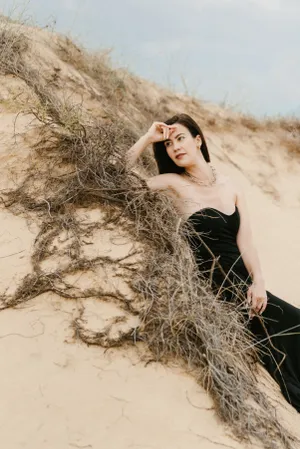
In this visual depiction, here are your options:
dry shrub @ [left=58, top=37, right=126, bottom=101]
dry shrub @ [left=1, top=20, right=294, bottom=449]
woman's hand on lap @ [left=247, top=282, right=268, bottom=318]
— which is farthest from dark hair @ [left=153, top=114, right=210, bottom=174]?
dry shrub @ [left=58, top=37, right=126, bottom=101]

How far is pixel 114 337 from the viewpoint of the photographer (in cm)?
295

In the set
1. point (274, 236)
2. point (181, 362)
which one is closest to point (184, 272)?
point (181, 362)

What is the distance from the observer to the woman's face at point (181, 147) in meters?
4.34

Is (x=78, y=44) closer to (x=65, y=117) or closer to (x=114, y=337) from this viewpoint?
(x=65, y=117)

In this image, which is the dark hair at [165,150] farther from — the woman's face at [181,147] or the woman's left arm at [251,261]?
the woman's left arm at [251,261]

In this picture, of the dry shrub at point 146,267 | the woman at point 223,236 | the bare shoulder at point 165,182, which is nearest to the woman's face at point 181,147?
the woman at point 223,236

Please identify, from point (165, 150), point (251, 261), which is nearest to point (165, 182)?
point (165, 150)

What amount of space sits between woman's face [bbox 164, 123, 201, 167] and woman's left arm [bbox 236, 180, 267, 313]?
0.48 m

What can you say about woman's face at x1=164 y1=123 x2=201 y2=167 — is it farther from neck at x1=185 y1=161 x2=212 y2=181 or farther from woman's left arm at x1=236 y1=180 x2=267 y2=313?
woman's left arm at x1=236 y1=180 x2=267 y2=313

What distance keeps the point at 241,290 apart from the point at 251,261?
441 millimetres

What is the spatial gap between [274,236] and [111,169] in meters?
3.72

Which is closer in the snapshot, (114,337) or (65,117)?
(114,337)

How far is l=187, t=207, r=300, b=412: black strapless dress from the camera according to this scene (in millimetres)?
3773

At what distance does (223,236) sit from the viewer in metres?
4.13
